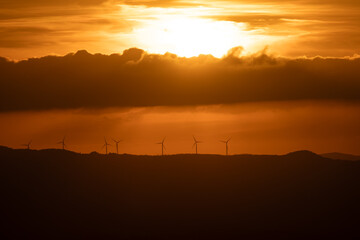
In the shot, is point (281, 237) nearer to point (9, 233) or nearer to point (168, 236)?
point (168, 236)

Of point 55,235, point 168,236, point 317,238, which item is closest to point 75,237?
point 55,235

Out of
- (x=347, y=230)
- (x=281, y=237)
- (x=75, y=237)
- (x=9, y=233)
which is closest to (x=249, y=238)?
(x=281, y=237)

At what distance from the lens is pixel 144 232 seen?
19888cm

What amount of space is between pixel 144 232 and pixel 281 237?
29522mm

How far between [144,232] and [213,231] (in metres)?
14.8

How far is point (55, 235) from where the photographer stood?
197 m

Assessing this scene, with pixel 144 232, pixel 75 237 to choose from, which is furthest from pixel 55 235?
pixel 144 232

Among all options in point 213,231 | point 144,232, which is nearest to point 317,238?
point 213,231

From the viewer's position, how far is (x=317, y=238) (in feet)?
629

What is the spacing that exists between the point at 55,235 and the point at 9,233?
10021 mm

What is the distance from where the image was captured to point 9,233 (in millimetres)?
198000

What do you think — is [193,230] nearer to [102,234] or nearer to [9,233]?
[102,234]

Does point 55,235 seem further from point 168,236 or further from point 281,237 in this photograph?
point 281,237

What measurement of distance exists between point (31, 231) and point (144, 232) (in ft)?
80.1
